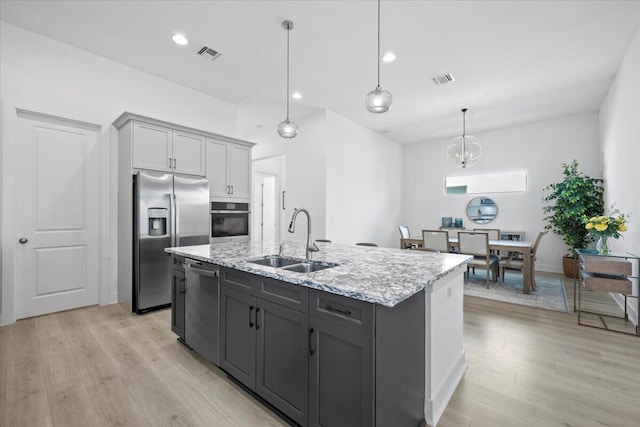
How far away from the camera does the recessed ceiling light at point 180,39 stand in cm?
319

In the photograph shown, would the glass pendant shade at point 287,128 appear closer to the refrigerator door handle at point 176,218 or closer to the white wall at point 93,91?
the refrigerator door handle at point 176,218

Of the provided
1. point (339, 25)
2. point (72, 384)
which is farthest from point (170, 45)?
point (72, 384)

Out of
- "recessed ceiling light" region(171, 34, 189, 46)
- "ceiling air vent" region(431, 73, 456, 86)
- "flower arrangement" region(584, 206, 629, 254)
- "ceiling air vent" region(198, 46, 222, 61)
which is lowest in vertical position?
"flower arrangement" region(584, 206, 629, 254)

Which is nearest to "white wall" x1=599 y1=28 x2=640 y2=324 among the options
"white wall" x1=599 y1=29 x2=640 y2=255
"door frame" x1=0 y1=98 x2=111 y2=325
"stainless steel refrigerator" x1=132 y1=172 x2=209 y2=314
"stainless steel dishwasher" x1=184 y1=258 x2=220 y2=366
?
"white wall" x1=599 y1=29 x2=640 y2=255

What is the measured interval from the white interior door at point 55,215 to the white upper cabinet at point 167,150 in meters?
0.70

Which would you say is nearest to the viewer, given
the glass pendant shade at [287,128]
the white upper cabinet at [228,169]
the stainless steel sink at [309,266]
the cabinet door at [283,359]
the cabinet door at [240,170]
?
the cabinet door at [283,359]

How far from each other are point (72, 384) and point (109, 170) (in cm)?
268

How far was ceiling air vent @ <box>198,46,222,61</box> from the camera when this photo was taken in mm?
3450

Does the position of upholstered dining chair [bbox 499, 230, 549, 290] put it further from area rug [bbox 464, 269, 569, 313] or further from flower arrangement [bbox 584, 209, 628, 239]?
flower arrangement [bbox 584, 209, 628, 239]

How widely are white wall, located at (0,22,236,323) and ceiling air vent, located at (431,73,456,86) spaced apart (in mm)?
3688

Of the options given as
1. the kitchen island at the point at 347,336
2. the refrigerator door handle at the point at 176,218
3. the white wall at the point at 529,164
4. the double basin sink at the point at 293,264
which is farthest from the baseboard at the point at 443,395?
the white wall at the point at 529,164

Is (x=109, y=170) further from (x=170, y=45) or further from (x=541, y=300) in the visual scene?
(x=541, y=300)

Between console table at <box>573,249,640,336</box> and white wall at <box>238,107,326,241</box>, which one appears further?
white wall at <box>238,107,326,241</box>

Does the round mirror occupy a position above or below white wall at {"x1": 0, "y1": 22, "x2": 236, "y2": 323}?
below
